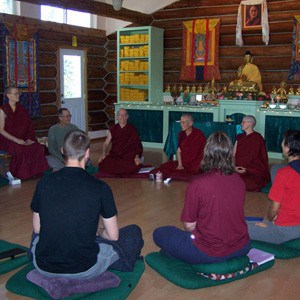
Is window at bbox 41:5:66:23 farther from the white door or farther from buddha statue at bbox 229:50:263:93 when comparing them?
buddha statue at bbox 229:50:263:93

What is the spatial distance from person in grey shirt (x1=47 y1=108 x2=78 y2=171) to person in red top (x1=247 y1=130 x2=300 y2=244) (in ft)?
12.2

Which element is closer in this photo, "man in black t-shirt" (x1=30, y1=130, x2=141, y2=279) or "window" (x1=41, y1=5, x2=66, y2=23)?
"man in black t-shirt" (x1=30, y1=130, x2=141, y2=279)

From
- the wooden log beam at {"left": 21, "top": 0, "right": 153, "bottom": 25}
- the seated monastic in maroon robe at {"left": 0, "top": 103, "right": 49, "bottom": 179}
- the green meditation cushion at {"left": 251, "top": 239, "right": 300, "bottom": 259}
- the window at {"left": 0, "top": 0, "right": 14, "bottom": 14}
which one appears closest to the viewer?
the green meditation cushion at {"left": 251, "top": 239, "right": 300, "bottom": 259}

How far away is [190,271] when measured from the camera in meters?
3.11

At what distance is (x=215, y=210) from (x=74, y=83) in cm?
798

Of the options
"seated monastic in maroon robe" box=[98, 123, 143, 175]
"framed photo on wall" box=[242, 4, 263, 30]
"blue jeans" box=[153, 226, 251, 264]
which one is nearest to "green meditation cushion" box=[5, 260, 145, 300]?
"blue jeans" box=[153, 226, 251, 264]

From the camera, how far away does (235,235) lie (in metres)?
2.93

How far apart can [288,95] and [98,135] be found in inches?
176

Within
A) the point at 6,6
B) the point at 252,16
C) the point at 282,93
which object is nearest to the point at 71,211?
the point at 282,93

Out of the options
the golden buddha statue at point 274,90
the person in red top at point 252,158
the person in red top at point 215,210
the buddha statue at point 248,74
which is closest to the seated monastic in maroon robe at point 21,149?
the person in red top at point 252,158

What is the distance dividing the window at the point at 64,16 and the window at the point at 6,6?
0.75m

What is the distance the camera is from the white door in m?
9.95

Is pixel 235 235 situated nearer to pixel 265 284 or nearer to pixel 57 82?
pixel 265 284

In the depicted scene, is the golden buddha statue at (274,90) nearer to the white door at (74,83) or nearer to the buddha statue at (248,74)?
the buddha statue at (248,74)
